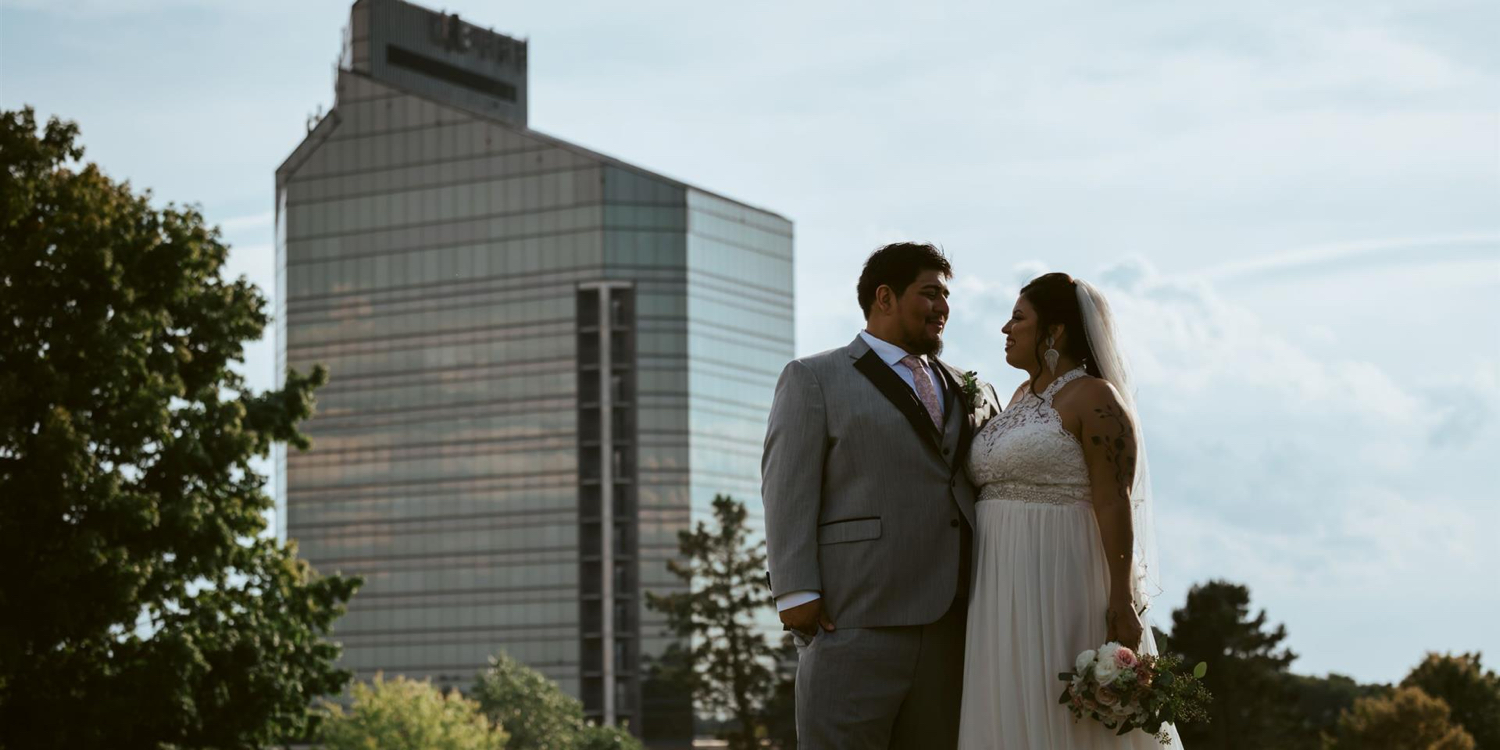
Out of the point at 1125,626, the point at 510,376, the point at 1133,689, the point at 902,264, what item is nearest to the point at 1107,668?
the point at 1133,689

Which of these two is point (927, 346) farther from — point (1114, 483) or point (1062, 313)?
point (1114, 483)

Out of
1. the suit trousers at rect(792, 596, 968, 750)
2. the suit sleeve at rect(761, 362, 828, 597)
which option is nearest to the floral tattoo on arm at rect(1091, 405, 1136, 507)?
the suit trousers at rect(792, 596, 968, 750)

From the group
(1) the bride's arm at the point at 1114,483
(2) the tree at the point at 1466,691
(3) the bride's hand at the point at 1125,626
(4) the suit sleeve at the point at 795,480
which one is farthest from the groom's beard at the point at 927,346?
(2) the tree at the point at 1466,691

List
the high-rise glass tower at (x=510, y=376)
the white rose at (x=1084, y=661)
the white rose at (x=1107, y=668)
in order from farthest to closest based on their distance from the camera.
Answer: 1. the high-rise glass tower at (x=510, y=376)
2. the white rose at (x=1084, y=661)
3. the white rose at (x=1107, y=668)

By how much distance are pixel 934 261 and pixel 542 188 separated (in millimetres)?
105836

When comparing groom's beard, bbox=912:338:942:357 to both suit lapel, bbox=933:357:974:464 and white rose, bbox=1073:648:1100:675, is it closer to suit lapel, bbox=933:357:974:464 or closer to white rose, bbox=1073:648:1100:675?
suit lapel, bbox=933:357:974:464

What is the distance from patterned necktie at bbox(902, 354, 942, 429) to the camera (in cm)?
686

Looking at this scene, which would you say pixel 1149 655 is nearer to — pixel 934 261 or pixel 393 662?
pixel 934 261

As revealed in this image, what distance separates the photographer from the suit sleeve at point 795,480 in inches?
259

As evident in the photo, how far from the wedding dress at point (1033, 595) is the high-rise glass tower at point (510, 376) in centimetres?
9728

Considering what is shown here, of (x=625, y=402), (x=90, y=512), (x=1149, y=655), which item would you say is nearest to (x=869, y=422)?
(x=1149, y=655)

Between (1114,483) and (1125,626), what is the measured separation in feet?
1.69

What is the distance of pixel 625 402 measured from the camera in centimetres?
10838

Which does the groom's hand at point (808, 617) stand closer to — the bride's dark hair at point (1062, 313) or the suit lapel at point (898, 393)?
the suit lapel at point (898, 393)
